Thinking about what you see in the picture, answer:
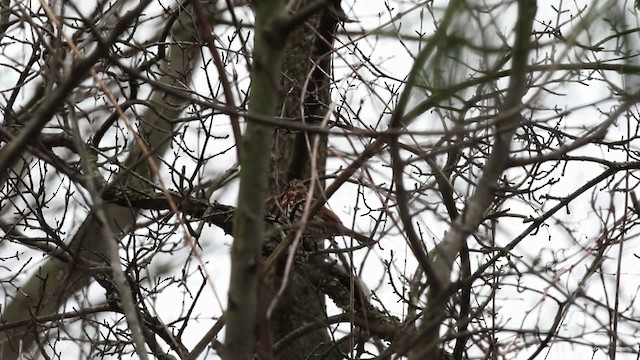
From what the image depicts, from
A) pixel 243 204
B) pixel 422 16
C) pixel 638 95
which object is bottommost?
pixel 243 204

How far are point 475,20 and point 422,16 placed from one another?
2.08 ft

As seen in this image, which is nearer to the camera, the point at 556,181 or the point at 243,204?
the point at 243,204

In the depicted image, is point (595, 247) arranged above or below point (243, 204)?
above

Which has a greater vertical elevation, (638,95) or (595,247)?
(595,247)

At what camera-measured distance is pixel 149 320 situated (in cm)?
466

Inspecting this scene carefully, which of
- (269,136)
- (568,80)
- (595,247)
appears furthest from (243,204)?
(595,247)

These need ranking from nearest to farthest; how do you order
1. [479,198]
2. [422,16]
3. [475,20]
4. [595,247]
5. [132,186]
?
[475,20] < [479,198] < [422,16] < [595,247] < [132,186]

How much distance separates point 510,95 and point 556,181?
3.14 m

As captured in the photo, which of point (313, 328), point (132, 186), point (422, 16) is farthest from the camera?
point (132, 186)

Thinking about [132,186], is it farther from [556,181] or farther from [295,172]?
[556,181]

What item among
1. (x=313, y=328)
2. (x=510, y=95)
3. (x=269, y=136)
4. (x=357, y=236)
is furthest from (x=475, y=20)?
(x=313, y=328)

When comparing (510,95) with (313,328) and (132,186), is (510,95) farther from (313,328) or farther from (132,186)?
(132,186)

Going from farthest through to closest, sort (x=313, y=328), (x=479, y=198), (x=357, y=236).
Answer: (x=313, y=328) < (x=357, y=236) < (x=479, y=198)

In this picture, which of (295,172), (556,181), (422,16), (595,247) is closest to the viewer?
(422,16)
